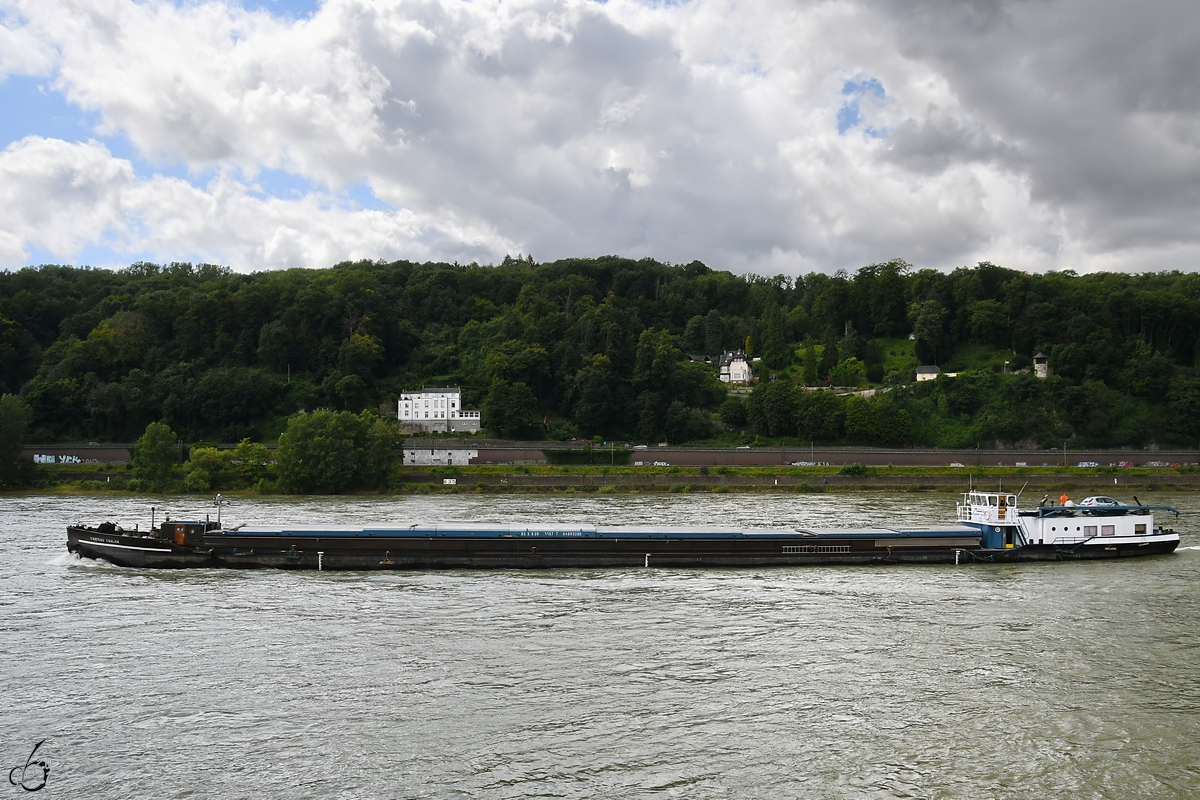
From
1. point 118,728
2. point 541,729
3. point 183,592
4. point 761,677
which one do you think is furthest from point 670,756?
point 183,592

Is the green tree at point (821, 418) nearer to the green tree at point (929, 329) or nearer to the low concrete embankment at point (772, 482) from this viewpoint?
the low concrete embankment at point (772, 482)

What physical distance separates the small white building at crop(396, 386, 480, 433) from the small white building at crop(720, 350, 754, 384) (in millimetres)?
44680

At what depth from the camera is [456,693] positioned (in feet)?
70.5

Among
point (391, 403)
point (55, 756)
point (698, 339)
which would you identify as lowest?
point (55, 756)

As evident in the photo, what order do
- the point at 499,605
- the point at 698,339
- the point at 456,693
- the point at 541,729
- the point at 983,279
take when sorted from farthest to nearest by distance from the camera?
1. the point at 698,339
2. the point at 983,279
3. the point at 499,605
4. the point at 456,693
5. the point at 541,729

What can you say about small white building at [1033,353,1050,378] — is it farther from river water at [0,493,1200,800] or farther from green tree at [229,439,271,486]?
green tree at [229,439,271,486]

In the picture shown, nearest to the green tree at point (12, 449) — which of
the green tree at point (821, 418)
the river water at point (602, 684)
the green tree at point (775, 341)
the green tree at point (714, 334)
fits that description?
the river water at point (602, 684)

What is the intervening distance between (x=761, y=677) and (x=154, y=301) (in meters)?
146

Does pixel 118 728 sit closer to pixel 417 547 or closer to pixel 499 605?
pixel 499 605

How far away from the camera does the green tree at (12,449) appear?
265 feet

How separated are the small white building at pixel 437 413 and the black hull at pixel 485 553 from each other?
8138 cm

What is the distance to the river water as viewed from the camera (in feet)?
56.5

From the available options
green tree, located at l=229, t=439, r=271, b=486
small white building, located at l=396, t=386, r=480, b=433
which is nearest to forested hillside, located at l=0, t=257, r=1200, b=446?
small white building, located at l=396, t=386, r=480, b=433

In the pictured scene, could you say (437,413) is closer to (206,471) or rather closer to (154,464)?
(206,471)
